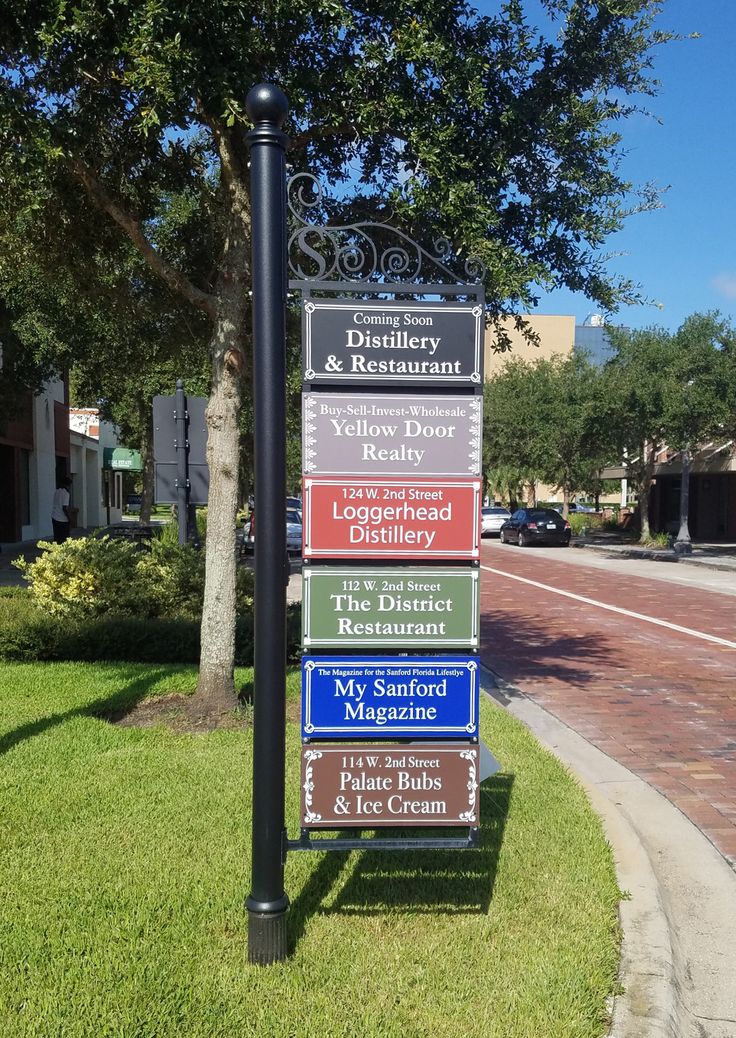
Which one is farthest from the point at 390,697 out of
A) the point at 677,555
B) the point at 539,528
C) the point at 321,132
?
the point at 539,528

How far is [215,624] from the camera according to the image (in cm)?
688

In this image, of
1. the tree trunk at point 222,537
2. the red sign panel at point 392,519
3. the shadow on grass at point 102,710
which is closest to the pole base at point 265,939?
the red sign panel at point 392,519

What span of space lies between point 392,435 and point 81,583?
715 centimetres

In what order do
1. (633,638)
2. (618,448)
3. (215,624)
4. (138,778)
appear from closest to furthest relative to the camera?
(138,778) → (215,624) → (633,638) → (618,448)

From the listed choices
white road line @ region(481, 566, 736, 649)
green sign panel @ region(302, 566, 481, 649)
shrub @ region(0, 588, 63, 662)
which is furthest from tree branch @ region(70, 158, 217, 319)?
white road line @ region(481, 566, 736, 649)

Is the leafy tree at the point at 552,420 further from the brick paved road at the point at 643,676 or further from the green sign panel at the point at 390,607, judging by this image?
the green sign panel at the point at 390,607

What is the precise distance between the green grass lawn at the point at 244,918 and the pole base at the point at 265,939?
0.05 m

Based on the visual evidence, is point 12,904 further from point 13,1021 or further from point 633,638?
point 633,638

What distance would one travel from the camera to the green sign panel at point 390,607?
368 centimetres

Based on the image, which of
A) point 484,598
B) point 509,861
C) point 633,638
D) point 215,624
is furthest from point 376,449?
point 484,598

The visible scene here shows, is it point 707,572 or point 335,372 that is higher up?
point 335,372

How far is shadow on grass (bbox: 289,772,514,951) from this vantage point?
381cm

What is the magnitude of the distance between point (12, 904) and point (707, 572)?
68.7 ft

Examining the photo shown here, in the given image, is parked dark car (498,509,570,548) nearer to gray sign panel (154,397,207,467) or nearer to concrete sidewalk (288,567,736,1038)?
gray sign panel (154,397,207,467)
